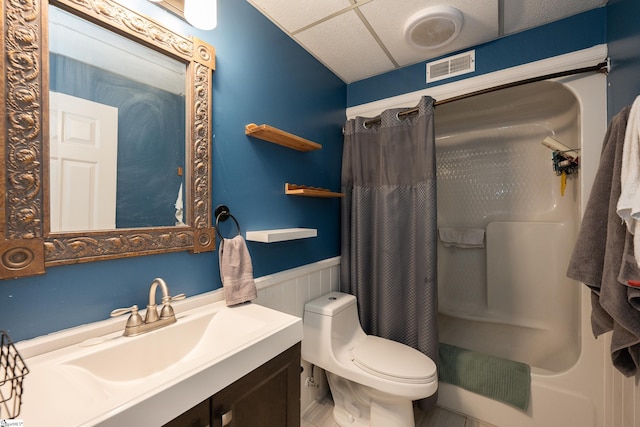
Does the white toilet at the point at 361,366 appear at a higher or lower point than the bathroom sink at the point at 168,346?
lower

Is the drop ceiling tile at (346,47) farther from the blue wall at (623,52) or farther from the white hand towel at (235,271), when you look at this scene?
the white hand towel at (235,271)

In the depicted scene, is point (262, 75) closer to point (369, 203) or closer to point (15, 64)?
point (15, 64)

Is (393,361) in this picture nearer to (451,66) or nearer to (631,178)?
(631,178)

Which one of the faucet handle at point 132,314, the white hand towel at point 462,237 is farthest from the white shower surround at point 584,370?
the faucet handle at point 132,314

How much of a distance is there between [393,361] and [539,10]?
1.99 metres

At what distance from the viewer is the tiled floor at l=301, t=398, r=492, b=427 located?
1519 mm

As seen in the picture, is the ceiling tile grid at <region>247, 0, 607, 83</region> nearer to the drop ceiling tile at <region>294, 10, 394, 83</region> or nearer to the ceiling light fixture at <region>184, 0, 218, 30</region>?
the drop ceiling tile at <region>294, 10, 394, 83</region>

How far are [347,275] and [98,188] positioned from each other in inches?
59.0

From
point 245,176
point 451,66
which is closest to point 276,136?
point 245,176

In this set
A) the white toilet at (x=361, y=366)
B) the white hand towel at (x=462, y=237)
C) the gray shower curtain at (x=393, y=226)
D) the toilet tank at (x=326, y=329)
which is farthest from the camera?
the white hand towel at (x=462, y=237)

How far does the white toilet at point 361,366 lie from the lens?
123 centimetres

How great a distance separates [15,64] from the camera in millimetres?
659

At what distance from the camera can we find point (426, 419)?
61.1 inches

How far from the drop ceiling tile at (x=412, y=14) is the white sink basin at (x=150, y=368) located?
1554 millimetres
